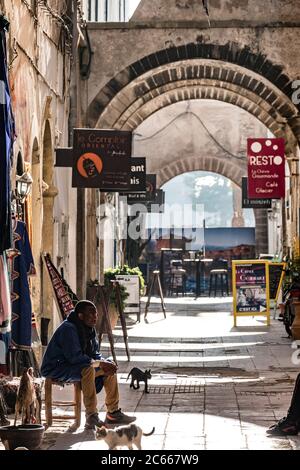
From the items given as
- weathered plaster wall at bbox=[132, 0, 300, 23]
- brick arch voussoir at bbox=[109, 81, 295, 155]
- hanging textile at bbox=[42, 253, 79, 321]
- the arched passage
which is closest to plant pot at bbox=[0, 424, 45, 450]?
hanging textile at bbox=[42, 253, 79, 321]

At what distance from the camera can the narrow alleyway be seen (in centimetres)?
876

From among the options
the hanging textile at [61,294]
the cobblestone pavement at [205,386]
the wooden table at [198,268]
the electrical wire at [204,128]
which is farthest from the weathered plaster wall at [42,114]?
the electrical wire at [204,128]

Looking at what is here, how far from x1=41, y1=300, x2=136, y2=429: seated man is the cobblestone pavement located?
0.29 m

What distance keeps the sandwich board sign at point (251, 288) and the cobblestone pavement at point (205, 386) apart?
353 mm

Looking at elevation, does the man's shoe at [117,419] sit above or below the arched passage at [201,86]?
below

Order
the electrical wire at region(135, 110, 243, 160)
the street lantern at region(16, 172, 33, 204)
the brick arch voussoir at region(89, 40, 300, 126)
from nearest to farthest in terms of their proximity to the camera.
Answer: the street lantern at region(16, 172, 33, 204), the brick arch voussoir at region(89, 40, 300, 126), the electrical wire at region(135, 110, 243, 160)

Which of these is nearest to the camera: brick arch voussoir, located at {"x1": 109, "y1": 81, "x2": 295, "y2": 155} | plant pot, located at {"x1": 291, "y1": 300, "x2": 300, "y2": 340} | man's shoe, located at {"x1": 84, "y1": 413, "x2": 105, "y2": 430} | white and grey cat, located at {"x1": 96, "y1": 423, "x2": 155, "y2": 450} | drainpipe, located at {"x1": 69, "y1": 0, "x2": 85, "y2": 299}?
→ white and grey cat, located at {"x1": 96, "y1": 423, "x2": 155, "y2": 450}

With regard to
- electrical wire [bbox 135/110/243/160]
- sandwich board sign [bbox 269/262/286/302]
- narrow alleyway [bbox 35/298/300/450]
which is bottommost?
narrow alleyway [bbox 35/298/300/450]

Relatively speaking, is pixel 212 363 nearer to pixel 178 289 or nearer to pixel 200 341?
pixel 200 341

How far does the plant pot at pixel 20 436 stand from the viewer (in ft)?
25.6

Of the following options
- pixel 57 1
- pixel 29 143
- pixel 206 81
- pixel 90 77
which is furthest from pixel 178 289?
pixel 29 143

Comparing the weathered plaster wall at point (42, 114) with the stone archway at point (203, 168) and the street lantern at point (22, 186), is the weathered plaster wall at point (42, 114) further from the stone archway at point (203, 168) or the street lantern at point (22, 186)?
the stone archway at point (203, 168)

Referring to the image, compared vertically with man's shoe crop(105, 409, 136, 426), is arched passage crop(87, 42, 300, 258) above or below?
above

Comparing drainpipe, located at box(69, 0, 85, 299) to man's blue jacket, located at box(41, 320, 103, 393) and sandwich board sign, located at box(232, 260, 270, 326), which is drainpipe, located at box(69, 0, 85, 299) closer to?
sandwich board sign, located at box(232, 260, 270, 326)
